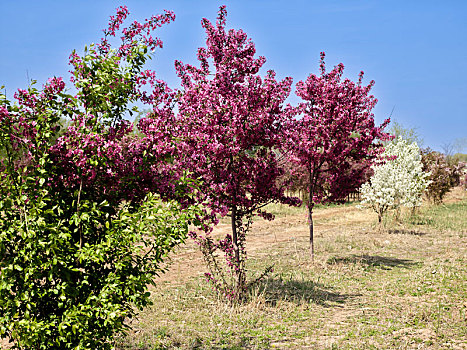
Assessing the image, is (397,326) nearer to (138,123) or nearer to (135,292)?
(135,292)

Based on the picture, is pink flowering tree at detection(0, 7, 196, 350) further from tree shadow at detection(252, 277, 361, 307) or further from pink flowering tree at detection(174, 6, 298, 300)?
tree shadow at detection(252, 277, 361, 307)

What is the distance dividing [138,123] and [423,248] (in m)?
11.2

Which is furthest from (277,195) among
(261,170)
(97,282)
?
(97,282)

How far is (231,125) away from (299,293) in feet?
12.7

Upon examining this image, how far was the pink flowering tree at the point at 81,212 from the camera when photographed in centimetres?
326

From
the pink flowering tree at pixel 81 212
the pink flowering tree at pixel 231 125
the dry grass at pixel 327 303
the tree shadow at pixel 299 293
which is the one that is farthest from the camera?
the tree shadow at pixel 299 293

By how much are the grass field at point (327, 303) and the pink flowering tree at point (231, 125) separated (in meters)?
0.84

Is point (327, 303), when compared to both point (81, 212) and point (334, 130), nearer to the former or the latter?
point (334, 130)

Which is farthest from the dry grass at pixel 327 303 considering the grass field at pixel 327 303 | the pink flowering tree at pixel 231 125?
the pink flowering tree at pixel 231 125

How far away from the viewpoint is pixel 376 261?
10805mm

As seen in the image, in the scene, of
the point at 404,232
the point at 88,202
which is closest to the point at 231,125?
the point at 88,202

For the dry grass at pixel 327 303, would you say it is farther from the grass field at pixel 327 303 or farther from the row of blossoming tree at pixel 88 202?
the row of blossoming tree at pixel 88 202

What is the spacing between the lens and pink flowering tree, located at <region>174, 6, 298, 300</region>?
6.43m

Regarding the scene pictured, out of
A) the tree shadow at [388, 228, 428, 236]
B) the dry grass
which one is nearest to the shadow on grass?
the dry grass
